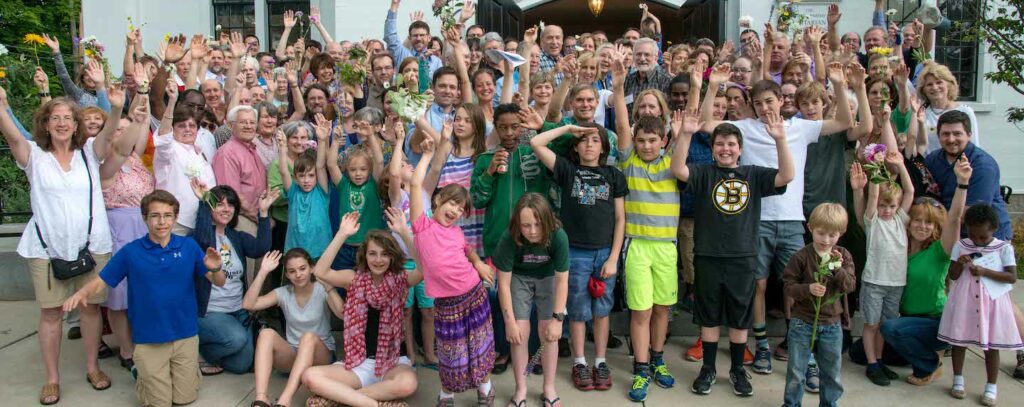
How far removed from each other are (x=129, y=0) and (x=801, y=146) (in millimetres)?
11059

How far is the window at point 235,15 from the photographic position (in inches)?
525

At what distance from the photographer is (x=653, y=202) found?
468 cm

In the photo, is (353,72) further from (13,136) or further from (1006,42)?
(1006,42)

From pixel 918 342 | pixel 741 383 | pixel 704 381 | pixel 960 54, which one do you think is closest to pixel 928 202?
pixel 918 342

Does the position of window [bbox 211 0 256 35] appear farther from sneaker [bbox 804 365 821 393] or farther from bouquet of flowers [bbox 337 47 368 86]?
sneaker [bbox 804 365 821 393]

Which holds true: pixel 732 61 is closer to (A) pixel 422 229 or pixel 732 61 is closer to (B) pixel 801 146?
(B) pixel 801 146

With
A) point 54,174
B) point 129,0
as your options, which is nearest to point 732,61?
point 54,174

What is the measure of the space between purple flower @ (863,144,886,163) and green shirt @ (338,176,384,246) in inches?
124

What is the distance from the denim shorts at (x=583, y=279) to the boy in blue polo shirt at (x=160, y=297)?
213 cm

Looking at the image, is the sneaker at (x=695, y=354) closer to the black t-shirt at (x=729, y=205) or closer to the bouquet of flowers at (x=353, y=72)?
the black t-shirt at (x=729, y=205)

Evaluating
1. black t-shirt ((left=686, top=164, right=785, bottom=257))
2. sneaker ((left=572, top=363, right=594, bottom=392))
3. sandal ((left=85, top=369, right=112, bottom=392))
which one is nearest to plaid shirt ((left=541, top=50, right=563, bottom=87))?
black t-shirt ((left=686, top=164, right=785, bottom=257))

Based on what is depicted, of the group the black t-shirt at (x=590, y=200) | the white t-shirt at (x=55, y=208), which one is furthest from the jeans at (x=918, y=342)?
the white t-shirt at (x=55, y=208)

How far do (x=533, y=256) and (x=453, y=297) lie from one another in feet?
1.68

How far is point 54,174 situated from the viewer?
449cm
